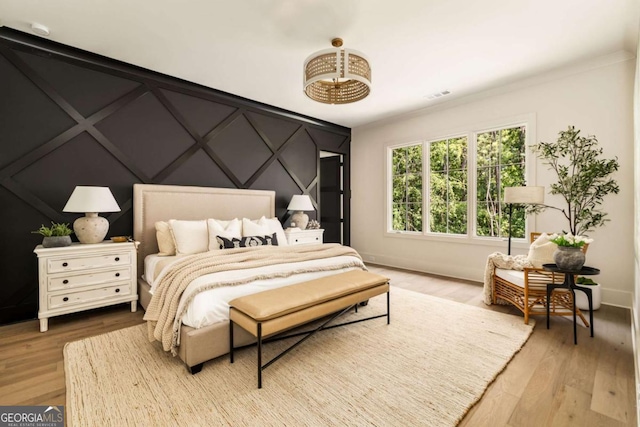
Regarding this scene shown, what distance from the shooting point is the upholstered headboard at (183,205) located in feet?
11.5

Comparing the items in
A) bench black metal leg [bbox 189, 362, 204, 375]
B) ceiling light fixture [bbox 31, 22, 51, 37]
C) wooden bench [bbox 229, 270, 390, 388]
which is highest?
ceiling light fixture [bbox 31, 22, 51, 37]

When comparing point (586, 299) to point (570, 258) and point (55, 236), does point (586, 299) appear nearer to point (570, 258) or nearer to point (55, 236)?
point (570, 258)

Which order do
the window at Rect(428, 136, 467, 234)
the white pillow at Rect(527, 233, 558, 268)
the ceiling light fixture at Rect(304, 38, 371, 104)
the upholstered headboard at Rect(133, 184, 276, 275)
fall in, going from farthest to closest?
the window at Rect(428, 136, 467, 234) → the upholstered headboard at Rect(133, 184, 276, 275) → the white pillow at Rect(527, 233, 558, 268) → the ceiling light fixture at Rect(304, 38, 371, 104)

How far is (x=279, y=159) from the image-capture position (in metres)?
5.05

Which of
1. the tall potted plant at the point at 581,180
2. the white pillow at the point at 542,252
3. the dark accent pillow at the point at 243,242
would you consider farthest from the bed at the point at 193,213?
the tall potted plant at the point at 581,180

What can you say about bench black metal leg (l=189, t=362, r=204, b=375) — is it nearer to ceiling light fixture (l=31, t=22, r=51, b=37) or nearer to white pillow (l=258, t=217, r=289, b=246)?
white pillow (l=258, t=217, r=289, b=246)

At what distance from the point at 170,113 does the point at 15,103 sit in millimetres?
1431

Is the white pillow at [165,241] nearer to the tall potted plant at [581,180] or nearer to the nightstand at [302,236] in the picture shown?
the nightstand at [302,236]

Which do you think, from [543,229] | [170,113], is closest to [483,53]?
[543,229]

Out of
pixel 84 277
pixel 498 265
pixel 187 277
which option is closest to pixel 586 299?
pixel 498 265

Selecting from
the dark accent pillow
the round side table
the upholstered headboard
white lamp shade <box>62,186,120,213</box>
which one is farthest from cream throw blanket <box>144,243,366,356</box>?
the round side table

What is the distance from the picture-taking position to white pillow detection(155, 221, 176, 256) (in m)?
3.36

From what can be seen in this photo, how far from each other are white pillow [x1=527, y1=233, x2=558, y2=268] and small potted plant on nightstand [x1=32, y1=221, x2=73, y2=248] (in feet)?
15.1

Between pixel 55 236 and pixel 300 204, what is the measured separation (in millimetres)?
3045
